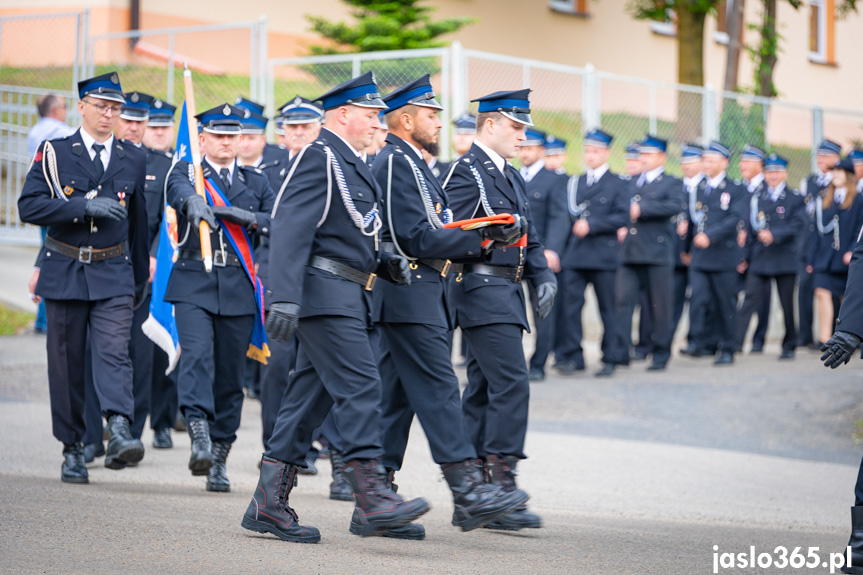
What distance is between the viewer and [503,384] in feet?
20.3

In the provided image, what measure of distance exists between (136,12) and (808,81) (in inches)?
733

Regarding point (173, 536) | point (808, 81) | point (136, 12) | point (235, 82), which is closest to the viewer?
point (173, 536)

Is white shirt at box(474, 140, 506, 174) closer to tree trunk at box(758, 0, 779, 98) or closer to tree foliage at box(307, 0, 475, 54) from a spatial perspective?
tree foliage at box(307, 0, 475, 54)

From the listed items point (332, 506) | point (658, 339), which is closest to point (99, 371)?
point (332, 506)

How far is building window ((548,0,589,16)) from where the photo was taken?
26797mm

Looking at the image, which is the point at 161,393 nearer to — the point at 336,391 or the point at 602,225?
the point at 336,391

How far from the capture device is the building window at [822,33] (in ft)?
105

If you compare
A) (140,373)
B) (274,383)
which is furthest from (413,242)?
(140,373)

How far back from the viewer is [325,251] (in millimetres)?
5496

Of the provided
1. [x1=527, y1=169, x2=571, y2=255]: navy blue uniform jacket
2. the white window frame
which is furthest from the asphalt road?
the white window frame

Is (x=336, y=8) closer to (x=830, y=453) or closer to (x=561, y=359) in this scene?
(x=561, y=359)

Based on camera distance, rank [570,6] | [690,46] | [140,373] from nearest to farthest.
→ [140,373]
[690,46]
[570,6]

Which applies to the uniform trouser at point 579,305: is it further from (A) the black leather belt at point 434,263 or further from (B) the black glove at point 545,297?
(A) the black leather belt at point 434,263

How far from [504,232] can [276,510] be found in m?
1.67
